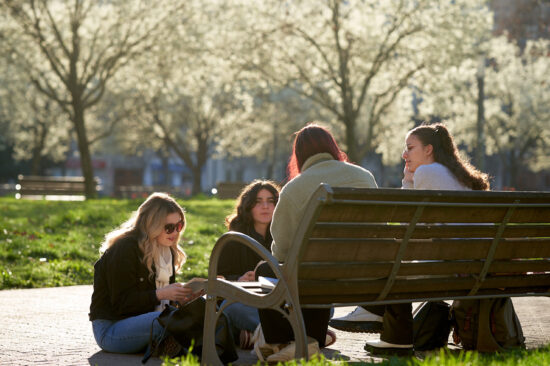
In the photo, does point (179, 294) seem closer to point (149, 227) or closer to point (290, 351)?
point (149, 227)

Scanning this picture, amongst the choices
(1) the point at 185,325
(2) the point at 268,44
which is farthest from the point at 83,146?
(1) the point at 185,325

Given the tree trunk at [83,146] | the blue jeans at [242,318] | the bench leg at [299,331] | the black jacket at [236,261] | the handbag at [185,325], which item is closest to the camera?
the bench leg at [299,331]

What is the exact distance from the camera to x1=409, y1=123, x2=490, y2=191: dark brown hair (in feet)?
18.4

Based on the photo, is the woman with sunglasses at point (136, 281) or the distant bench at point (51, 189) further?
the distant bench at point (51, 189)

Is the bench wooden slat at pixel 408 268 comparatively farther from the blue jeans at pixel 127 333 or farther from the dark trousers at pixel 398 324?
the blue jeans at pixel 127 333

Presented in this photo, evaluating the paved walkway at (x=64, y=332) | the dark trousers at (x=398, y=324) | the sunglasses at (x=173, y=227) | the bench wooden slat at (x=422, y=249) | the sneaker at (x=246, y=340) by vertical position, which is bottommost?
the paved walkway at (x=64, y=332)

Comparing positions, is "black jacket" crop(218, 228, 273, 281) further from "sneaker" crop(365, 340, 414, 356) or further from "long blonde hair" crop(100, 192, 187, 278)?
"sneaker" crop(365, 340, 414, 356)

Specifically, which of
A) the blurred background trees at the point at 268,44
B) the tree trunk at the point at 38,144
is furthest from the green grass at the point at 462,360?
the tree trunk at the point at 38,144

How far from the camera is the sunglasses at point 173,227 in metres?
5.48

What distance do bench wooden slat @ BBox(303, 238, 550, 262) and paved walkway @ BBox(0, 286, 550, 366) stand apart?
2.80 ft

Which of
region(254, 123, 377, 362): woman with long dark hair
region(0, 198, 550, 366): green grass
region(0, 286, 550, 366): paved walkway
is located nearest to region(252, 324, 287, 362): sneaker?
region(254, 123, 377, 362): woman with long dark hair

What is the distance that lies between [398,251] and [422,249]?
17 cm

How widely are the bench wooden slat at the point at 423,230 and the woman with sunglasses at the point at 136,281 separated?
1.45m

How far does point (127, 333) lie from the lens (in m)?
5.36
